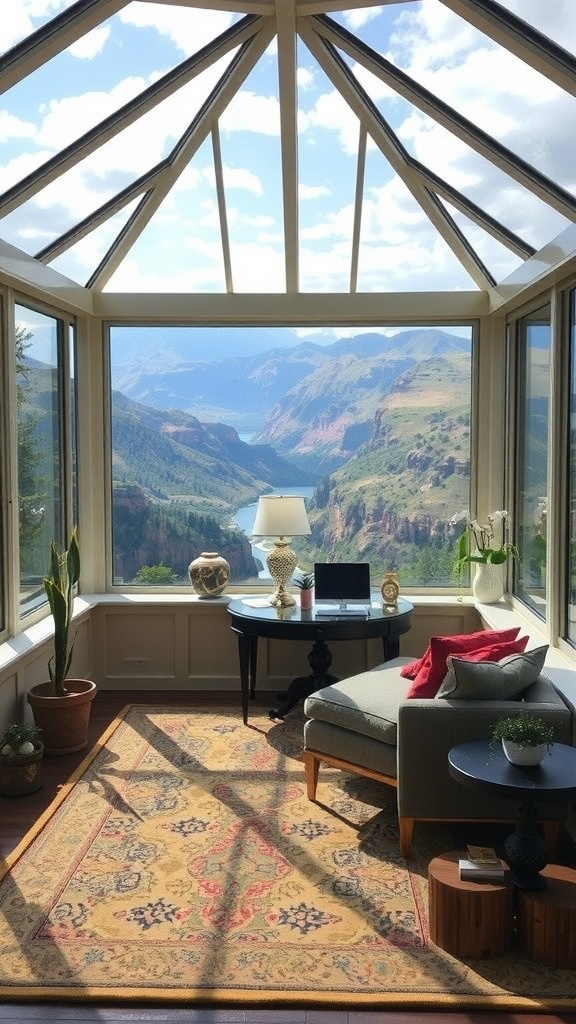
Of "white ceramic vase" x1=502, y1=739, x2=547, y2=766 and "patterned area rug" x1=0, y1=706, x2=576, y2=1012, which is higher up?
"white ceramic vase" x1=502, y1=739, x2=547, y2=766

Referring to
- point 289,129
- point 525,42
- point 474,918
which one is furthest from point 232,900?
point 289,129

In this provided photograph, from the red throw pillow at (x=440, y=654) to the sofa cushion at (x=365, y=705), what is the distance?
6.0 inches

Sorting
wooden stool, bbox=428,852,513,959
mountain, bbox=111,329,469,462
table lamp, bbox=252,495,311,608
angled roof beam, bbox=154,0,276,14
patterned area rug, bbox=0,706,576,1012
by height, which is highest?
angled roof beam, bbox=154,0,276,14

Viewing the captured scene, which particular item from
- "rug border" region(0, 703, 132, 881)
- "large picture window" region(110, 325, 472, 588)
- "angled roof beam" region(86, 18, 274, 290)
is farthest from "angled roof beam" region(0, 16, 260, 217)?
"rug border" region(0, 703, 132, 881)

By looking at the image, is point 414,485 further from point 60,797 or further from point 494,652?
point 60,797

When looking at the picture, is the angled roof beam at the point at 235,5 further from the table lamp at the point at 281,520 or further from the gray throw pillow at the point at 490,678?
the gray throw pillow at the point at 490,678

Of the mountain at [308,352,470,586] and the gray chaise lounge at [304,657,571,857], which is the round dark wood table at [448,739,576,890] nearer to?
the gray chaise lounge at [304,657,571,857]

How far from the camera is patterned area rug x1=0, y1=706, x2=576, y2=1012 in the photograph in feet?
8.57

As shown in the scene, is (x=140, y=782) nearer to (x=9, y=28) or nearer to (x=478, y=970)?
(x=478, y=970)

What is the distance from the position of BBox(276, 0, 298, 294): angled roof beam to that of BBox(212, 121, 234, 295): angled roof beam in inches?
15.3

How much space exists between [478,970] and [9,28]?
3.90m

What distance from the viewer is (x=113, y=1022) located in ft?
8.11

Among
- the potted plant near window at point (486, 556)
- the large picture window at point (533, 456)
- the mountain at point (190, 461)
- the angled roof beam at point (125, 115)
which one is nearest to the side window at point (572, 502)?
the large picture window at point (533, 456)

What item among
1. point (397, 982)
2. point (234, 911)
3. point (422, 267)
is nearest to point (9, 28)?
point (422, 267)
